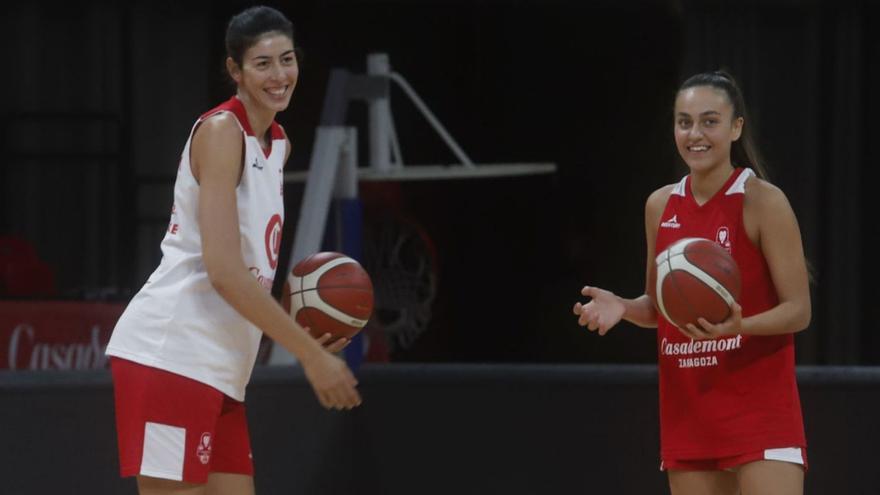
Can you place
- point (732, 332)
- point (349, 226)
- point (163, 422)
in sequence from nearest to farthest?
1. point (163, 422)
2. point (732, 332)
3. point (349, 226)

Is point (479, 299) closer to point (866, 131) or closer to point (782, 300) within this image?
point (866, 131)

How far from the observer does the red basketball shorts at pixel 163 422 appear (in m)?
2.87

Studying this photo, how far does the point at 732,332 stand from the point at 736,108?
1.85 ft

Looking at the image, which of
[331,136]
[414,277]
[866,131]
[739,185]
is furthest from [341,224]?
[866,131]

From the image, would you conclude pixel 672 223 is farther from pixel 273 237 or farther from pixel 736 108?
pixel 273 237

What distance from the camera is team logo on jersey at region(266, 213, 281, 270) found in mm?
2990

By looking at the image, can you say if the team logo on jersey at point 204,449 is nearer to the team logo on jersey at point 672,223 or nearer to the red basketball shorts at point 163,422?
the red basketball shorts at point 163,422

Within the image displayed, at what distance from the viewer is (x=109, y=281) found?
311 inches

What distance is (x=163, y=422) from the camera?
2.87m

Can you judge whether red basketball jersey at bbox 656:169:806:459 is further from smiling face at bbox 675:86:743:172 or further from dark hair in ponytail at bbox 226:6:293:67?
dark hair in ponytail at bbox 226:6:293:67

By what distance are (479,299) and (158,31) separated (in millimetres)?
2475

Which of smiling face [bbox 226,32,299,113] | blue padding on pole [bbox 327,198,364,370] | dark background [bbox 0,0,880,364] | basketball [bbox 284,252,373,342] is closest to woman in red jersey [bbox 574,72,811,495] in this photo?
basketball [bbox 284,252,373,342]

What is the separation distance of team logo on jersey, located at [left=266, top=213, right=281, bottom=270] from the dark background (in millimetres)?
5048

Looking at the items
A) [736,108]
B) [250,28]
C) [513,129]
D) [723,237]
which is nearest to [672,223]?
[723,237]
